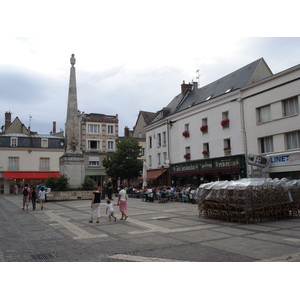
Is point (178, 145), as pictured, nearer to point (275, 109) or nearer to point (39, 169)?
point (275, 109)

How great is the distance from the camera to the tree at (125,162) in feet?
135

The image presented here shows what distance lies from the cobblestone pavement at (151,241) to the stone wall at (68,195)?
42.8ft

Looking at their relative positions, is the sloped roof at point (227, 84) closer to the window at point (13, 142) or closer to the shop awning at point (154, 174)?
the shop awning at point (154, 174)

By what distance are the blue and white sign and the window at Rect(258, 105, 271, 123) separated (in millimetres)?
3053

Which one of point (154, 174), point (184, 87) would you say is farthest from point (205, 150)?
point (184, 87)

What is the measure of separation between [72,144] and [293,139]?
1794cm

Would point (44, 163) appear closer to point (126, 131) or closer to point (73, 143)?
point (126, 131)

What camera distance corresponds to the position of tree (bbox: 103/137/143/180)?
41062 millimetres

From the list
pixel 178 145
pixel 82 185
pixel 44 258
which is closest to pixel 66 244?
pixel 44 258

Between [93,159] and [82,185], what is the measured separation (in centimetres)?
2182

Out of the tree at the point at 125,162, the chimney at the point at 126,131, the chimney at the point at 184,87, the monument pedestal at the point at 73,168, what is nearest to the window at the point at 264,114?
the chimney at the point at 184,87

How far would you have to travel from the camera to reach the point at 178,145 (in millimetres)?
35000

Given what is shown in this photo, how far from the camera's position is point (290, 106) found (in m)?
22.8

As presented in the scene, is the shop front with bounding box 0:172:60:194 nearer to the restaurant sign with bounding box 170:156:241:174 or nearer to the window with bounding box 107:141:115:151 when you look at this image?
the window with bounding box 107:141:115:151
